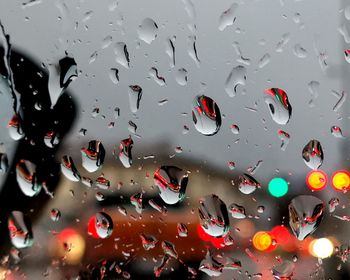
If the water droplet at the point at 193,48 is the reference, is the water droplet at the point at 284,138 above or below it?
below

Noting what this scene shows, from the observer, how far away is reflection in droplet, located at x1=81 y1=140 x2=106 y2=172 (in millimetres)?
1216

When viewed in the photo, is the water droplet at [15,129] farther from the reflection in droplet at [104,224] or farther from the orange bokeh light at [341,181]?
the orange bokeh light at [341,181]

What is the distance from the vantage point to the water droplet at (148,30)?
1255mm

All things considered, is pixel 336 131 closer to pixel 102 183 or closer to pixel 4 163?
pixel 102 183

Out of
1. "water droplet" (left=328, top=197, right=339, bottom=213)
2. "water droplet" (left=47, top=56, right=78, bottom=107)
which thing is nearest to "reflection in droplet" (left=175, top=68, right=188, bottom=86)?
"water droplet" (left=47, top=56, right=78, bottom=107)

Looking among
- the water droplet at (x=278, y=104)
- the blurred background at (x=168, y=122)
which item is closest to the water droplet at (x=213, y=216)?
the blurred background at (x=168, y=122)

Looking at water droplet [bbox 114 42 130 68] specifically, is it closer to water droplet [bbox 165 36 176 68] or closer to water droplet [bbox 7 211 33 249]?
water droplet [bbox 165 36 176 68]

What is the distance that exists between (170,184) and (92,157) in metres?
0.18

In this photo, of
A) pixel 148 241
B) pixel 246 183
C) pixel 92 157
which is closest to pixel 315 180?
pixel 246 183

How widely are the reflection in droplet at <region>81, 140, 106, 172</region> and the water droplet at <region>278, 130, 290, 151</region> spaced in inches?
16.4

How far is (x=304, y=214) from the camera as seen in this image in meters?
1.27

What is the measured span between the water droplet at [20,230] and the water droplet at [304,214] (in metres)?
0.59

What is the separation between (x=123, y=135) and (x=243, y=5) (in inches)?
16.4

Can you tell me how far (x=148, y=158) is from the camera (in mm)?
1231
